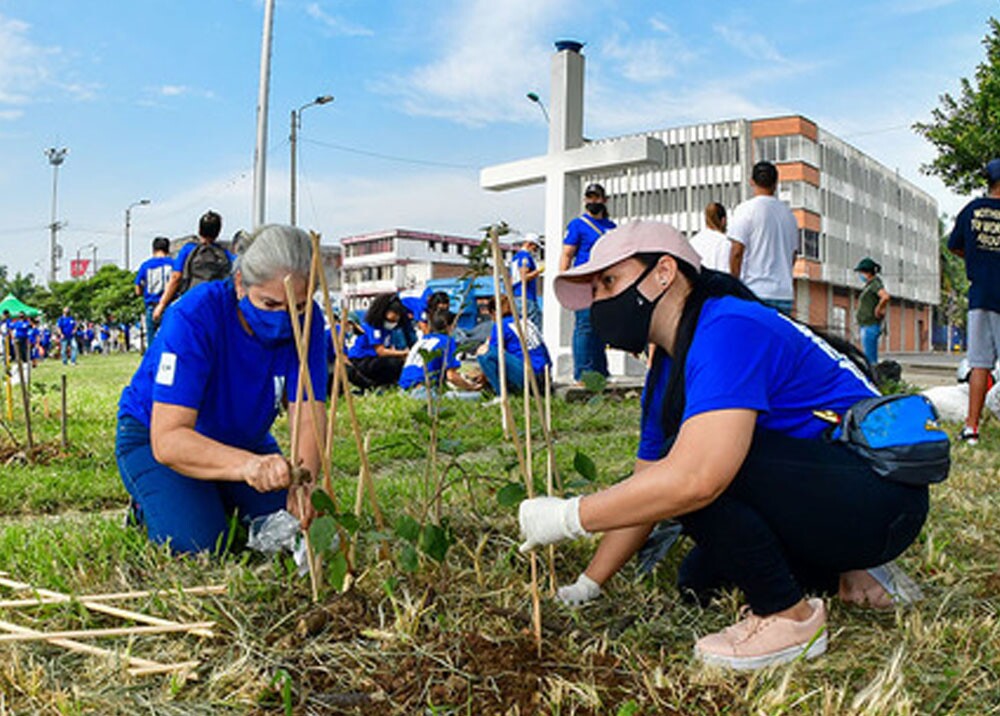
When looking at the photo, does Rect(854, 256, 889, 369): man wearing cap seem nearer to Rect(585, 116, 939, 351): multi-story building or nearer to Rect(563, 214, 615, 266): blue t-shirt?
Rect(563, 214, 615, 266): blue t-shirt

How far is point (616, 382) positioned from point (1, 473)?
5.55m

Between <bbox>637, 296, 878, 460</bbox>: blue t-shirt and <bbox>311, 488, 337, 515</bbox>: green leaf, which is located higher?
<bbox>637, 296, 878, 460</bbox>: blue t-shirt

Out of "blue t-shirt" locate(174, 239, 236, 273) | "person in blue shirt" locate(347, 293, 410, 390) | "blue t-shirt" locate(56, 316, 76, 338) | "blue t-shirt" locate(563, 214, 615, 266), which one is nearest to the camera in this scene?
"blue t-shirt" locate(563, 214, 615, 266)

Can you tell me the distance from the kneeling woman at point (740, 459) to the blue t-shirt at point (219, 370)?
1095 mm

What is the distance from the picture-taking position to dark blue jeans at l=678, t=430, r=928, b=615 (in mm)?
2117

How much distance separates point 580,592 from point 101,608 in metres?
1.17

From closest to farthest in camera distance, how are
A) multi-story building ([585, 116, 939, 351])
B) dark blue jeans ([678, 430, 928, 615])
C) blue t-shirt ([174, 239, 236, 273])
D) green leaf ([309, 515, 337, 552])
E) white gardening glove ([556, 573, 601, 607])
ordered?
green leaf ([309, 515, 337, 552]), dark blue jeans ([678, 430, 928, 615]), white gardening glove ([556, 573, 601, 607]), blue t-shirt ([174, 239, 236, 273]), multi-story building ([585, 116, 939, 351])

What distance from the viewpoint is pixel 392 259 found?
7912 cm

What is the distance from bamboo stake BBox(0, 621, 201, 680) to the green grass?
0.08ft

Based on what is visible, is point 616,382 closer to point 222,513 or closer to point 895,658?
point 222,513

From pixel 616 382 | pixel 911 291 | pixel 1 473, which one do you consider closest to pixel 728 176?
pixel 911 291

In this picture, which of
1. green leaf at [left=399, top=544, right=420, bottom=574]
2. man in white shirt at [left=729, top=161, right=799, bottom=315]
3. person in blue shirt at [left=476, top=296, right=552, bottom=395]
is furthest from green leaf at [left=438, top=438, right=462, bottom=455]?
person in blue shirt at [left=476, top=296, right=552, bottom=395]

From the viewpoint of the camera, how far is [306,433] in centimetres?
314

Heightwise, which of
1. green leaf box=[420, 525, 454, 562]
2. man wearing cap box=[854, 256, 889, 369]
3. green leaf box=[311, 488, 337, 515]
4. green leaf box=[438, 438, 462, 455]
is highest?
man wearing cap box=[854, 256, 889, 369]
